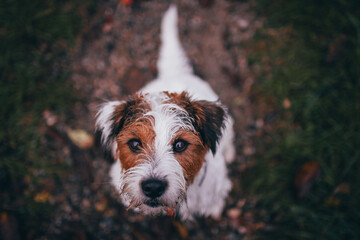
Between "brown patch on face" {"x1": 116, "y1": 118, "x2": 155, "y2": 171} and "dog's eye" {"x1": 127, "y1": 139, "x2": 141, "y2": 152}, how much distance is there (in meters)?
0.02

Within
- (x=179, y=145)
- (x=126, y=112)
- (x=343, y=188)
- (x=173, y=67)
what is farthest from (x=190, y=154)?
(x=343, y=188)

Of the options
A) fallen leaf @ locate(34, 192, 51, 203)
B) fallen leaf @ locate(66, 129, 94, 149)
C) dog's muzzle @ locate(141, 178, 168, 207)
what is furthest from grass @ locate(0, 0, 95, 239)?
dog's muzzle @ locate(141, 178, 168, 207)

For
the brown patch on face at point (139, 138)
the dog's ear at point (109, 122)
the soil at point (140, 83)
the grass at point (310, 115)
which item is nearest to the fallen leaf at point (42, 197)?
the soil at point (140, 83)

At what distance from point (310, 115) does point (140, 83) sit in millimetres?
2642

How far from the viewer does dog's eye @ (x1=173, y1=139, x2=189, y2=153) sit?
186 centimetres

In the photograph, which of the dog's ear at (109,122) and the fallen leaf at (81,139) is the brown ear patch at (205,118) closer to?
the dog's ear at (109,122)

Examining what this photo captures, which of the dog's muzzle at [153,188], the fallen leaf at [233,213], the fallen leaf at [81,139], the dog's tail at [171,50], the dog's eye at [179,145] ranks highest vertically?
the dog's tail at [171,50]

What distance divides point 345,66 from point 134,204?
3.45 metres

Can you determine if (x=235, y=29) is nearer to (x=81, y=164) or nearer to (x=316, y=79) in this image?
(x=316, y=79)

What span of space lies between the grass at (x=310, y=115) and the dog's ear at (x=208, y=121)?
1506 millimetres

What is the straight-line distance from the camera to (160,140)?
179 centimetres

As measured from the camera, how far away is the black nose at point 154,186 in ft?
5.53

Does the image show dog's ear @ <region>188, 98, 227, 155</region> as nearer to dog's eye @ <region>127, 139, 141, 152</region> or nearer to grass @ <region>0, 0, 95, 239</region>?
dog's eye @ <region>127, 139, 141, 152</region>

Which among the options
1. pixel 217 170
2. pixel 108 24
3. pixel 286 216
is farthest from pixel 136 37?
pixel 286 216
